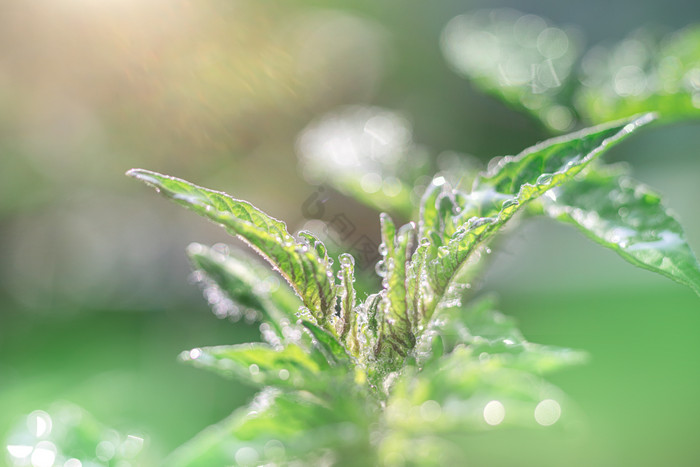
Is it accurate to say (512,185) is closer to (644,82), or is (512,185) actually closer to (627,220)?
(627,220)

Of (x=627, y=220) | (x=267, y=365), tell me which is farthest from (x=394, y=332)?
(x=627, y=220)

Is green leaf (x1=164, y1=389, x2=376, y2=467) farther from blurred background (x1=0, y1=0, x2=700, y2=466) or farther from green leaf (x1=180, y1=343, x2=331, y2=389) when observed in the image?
blurred background (x1=0, y1=0, x2=700, y2=466)

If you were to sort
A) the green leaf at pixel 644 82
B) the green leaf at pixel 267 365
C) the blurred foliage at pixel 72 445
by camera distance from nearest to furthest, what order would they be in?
the green leaf at pixel 267 365 → the blurred foliage at pixel 72 445 → the green leaf at pixel 644 82

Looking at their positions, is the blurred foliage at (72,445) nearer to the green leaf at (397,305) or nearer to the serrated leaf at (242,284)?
the serrated leaf at (242,284)

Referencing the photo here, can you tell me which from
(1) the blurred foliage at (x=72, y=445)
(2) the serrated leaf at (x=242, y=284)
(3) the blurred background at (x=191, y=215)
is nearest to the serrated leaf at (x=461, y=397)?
(2) the serrated leaf at (x=242, y=284)

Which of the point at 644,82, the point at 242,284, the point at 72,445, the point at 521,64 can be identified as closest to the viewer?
the point at 242,284

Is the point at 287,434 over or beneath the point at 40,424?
beneath

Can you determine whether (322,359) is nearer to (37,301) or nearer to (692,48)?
(692,48)
